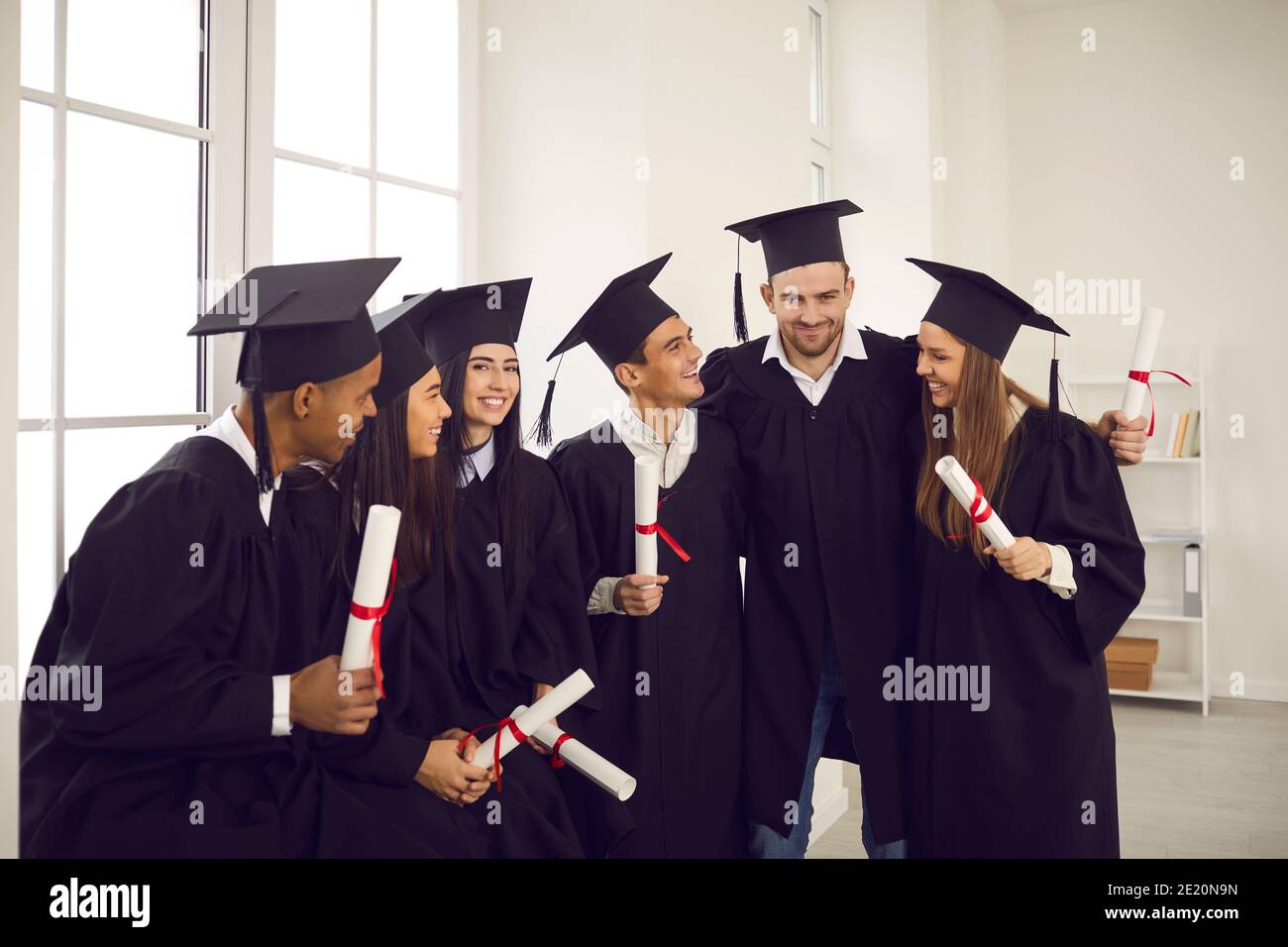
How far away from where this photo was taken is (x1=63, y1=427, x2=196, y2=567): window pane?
2035mm

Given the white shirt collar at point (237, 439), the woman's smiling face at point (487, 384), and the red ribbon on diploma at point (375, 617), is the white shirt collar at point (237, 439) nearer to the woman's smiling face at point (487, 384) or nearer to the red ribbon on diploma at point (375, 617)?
the red ribbon on diploma at point (375, 617)

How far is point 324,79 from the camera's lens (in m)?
2.61

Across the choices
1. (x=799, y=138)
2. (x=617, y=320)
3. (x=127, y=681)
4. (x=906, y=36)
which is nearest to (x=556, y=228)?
(x=617, y=320)

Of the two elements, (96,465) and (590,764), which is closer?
(590,764)

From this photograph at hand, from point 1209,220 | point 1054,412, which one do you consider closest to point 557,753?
point 1054,412

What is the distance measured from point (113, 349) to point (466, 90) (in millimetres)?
1459

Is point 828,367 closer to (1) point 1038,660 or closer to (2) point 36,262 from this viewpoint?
(1) point 1038,660

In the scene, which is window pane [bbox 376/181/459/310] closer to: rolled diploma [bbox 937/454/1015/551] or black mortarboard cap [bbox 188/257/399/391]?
black mortarboard cap [bbox 188/257/399/391]

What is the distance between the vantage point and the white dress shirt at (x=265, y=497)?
5.09ft

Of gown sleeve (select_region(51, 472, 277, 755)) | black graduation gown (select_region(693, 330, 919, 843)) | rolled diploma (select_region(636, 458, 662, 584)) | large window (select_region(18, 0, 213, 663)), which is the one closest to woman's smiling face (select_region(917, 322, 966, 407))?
black graduation gown (select_region(693, 330, 919, 843))

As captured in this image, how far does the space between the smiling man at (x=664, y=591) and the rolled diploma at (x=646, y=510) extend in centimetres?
12

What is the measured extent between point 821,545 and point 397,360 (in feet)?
3.36

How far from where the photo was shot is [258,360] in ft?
5.30

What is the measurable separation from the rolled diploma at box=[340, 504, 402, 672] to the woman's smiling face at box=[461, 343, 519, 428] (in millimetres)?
531
